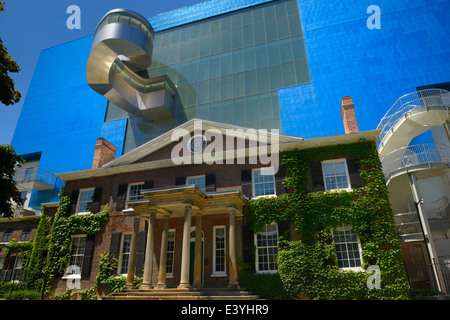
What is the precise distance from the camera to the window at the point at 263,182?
17.1 meters

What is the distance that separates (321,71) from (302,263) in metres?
22.8

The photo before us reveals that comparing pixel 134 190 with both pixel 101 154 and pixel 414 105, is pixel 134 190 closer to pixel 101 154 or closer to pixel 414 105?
pixel 101 154

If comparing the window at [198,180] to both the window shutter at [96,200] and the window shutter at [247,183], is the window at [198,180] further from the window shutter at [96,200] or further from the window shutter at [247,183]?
the window shutter at [96,200]

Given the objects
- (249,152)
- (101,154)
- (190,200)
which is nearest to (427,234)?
(249,152)

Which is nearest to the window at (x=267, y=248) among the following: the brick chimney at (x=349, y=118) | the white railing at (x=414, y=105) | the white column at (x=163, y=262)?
the white column at (x=163, y=262)

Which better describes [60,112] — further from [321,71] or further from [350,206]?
[350,206]

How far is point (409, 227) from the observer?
57.4 feet

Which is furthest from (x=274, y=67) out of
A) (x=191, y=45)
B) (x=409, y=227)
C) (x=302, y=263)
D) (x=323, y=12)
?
(x=302, y=263)

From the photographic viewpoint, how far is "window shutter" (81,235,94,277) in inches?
724

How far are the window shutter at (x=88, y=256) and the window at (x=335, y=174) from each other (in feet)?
47.8

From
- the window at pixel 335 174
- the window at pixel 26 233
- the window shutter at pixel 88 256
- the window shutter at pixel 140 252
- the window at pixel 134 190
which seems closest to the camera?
the window at pixel 335 174

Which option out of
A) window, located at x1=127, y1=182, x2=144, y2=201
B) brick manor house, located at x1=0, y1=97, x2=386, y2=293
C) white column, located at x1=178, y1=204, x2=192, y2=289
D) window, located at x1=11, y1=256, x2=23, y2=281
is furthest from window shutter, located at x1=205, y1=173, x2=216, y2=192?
window, located at x1=11, y1=256, x2=23, y2=281

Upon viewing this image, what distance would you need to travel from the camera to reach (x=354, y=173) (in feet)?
52.2

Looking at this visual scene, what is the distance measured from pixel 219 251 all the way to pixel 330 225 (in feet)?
19.7
